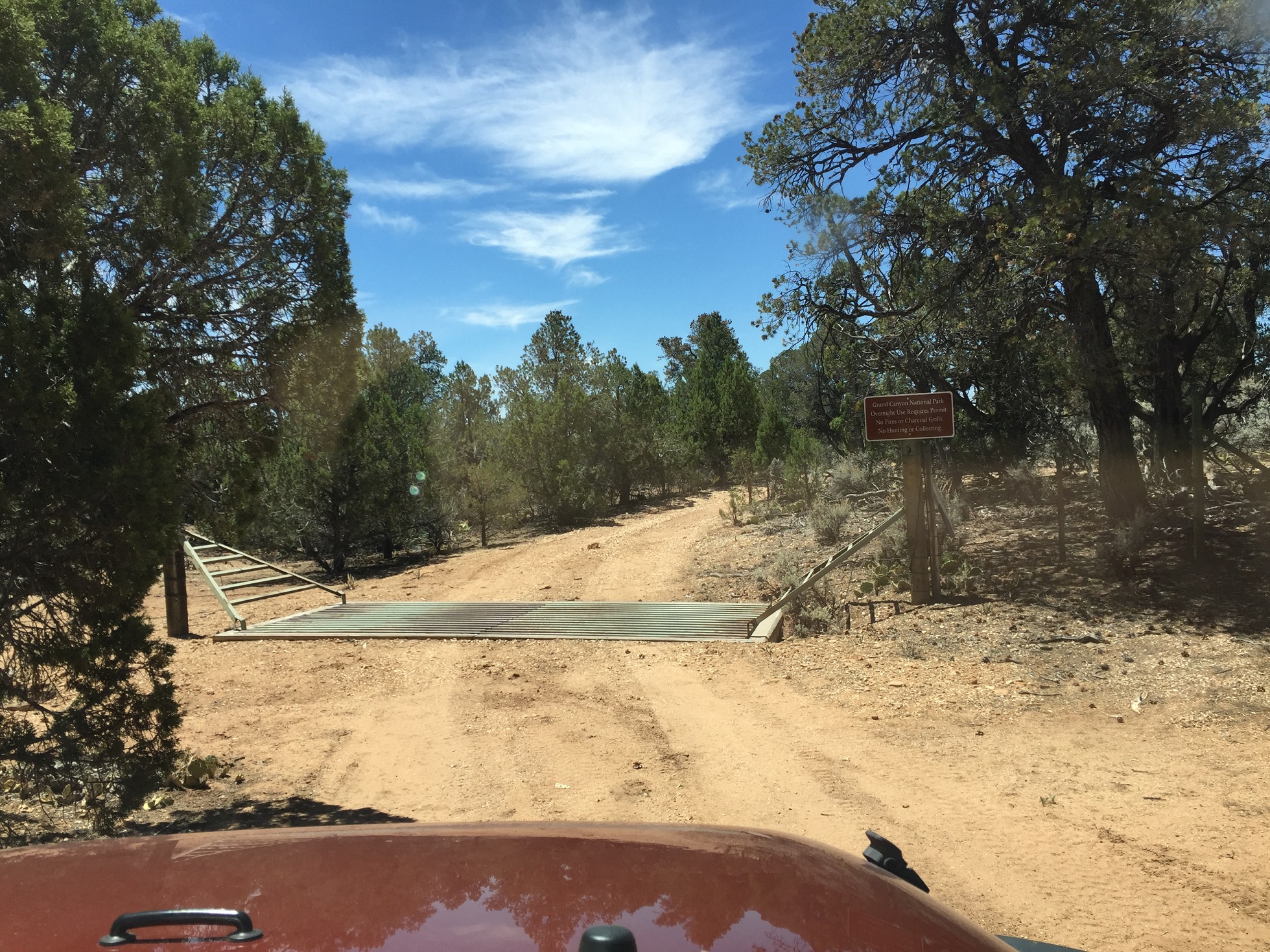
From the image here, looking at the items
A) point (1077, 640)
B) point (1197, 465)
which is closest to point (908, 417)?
point (1077, 640)

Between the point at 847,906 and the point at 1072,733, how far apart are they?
5.76 metres

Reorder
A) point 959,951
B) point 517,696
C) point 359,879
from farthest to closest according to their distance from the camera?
point 517,696 → point 359,879 → point 959,951

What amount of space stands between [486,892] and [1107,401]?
12.2m

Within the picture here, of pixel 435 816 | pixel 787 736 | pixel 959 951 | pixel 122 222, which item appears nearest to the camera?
pixel 959 951

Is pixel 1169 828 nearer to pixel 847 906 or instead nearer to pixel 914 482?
pixel 847 906

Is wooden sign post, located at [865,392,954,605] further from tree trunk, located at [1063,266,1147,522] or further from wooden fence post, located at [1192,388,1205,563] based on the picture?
wooden fence post, located at [1192,388,1205,563]

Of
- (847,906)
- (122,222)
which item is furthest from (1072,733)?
(122,222)

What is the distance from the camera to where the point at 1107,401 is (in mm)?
11898

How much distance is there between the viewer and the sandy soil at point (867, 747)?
175 inches

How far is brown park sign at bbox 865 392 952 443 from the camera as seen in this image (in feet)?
33.9

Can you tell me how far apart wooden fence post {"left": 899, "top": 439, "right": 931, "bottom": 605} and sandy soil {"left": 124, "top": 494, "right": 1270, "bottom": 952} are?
1.23 feet

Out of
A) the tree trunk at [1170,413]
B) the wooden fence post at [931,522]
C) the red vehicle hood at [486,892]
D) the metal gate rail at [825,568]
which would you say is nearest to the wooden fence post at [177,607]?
the metal gate rail at [825,568]

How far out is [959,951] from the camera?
1565 mm

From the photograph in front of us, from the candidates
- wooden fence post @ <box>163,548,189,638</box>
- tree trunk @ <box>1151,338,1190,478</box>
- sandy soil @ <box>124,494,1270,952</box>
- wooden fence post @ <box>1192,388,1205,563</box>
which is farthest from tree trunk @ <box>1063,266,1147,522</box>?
wooden fence post @ <box>163,548,189,638</box>
